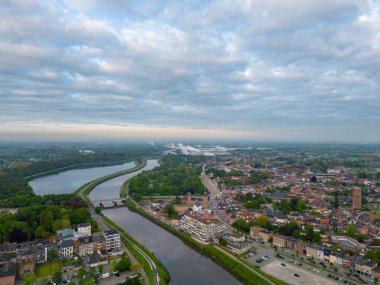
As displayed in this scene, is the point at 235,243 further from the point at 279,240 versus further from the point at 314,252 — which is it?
the point at 314,252

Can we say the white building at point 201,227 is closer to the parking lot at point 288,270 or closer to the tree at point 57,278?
the parking lot at point 288,270

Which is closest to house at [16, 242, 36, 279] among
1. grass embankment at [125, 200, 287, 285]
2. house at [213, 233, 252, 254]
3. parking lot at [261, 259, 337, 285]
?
grass embankment at [125, 200, 287, 285]

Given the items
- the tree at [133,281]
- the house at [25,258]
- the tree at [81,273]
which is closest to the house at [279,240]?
the tree at [133,281]

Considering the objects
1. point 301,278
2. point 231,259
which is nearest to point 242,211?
point 231,259

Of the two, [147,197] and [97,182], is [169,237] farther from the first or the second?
[97,182]

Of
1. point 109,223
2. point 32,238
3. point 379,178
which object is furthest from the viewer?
point 379,178

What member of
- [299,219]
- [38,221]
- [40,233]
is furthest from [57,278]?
[299,219]
